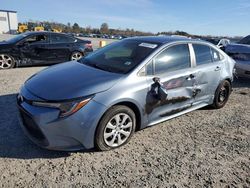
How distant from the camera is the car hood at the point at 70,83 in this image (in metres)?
3.27

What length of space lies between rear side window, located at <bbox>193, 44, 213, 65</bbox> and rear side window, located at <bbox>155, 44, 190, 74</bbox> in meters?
0.28

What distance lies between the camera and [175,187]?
2.93 meters

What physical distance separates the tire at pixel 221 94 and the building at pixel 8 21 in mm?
78468

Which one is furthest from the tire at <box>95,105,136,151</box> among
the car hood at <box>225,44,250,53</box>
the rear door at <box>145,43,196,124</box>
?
the car hood at <box>225,44,250,53</box>

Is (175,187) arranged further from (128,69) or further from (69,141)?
(128,69)

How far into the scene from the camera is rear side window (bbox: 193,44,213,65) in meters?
4.76

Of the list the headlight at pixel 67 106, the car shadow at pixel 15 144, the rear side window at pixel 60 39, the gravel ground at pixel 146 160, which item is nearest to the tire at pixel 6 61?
the rear side window at pixel 60 39

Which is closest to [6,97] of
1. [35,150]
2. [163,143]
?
[35,150]

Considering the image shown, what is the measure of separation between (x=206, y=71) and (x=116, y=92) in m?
2.25

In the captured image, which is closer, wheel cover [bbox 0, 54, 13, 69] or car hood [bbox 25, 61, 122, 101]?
car hood [bbox 25, 61, 122, 101]

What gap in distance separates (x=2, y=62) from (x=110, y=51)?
5.68 metres

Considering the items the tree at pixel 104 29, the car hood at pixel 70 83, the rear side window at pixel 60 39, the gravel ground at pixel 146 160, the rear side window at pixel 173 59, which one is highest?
the tree at pixel 104 29

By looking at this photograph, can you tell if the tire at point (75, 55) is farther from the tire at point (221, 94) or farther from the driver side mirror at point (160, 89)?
the driver side mirror at point (160, 89)

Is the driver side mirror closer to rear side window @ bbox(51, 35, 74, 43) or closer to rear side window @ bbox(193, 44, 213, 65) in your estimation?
rear side window @ bbox(193, 44, 213, 65)
